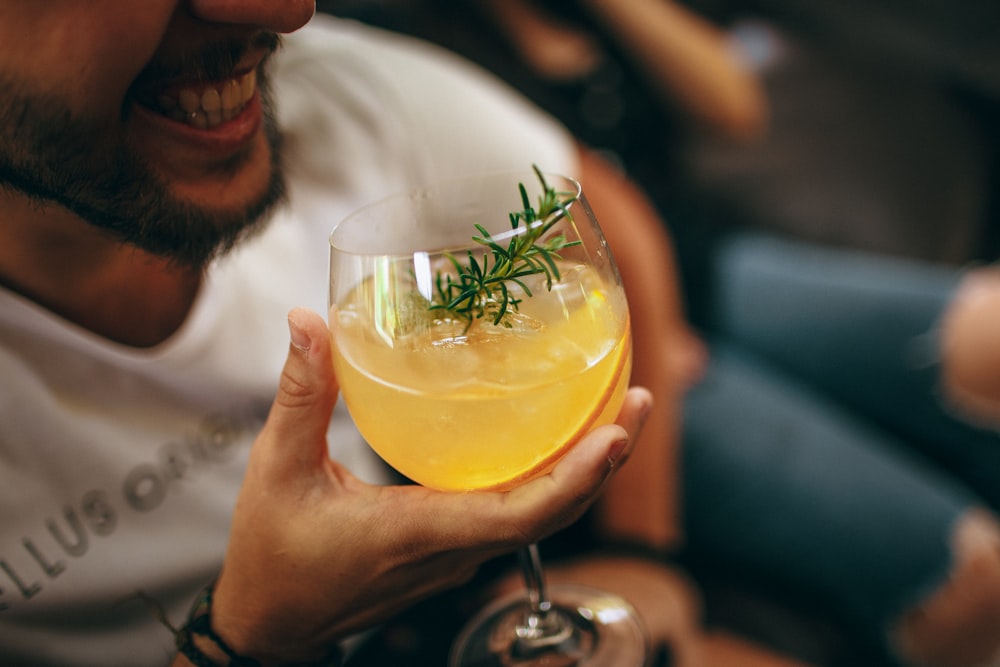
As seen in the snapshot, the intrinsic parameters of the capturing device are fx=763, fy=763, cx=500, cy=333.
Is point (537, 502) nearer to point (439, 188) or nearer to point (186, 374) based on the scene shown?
point (439, 188)

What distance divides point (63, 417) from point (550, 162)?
1004 millimetres

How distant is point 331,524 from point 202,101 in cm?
52

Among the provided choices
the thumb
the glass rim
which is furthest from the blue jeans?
the thumb

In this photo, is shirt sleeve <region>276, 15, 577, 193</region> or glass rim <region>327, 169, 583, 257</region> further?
shirt sleeve <region>276, 15, 577, 193</region>

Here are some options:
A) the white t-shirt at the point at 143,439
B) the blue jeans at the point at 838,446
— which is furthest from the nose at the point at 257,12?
the blue jeans at the point at 838,446

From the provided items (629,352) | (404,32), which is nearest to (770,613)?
(629,352)

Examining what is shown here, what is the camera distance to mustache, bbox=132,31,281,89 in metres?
0.84

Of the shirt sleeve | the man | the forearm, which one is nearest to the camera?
the man

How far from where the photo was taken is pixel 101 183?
2.83 feet

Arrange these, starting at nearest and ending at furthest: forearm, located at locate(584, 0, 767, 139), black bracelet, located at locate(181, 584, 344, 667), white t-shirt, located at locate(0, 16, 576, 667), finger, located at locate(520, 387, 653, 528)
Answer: finger, located at locate(520, 387, 653, 528) → black bracelet, located at locate(181, 584, 344, 667) → white t-shirt, located at locate(0, 16, 576, 667) → forearm, located at locate(584, 0, 767, 139)

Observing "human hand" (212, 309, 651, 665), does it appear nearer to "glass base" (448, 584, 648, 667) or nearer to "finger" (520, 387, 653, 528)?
"finger" (520, 387, 653, 528)

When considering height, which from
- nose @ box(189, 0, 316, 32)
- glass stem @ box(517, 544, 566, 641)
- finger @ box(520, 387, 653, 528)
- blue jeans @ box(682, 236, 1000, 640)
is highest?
nose @ box(189, 0, 316, 32)

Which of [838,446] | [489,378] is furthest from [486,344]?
[838,446]

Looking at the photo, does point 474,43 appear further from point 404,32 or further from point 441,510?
point 441,510
